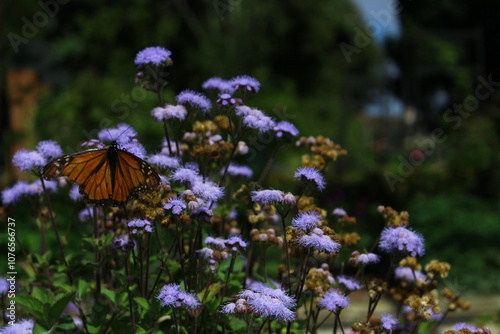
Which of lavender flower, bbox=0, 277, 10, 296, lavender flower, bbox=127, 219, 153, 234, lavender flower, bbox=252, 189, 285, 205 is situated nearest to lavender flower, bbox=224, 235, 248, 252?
lavender flower, bbox=252, 189, 285, 205

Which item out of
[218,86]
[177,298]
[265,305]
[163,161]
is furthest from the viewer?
[218,86]

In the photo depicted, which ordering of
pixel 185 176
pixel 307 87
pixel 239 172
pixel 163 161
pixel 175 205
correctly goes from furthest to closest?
pixel 307 87, pixel 239 172, pixel 163 161, pixel 185 176, pixel 175 205

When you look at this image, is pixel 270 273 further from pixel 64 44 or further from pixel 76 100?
pixel 64 44

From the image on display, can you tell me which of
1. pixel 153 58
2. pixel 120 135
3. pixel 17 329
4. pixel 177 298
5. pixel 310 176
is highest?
pixel 153 58

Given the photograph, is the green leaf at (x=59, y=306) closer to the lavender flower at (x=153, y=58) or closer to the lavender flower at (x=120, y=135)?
the lavender flower at (x=120, y=135)

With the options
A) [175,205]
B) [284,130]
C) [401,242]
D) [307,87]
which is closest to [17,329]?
[175,205]

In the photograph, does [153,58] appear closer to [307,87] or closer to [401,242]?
[401,242]
